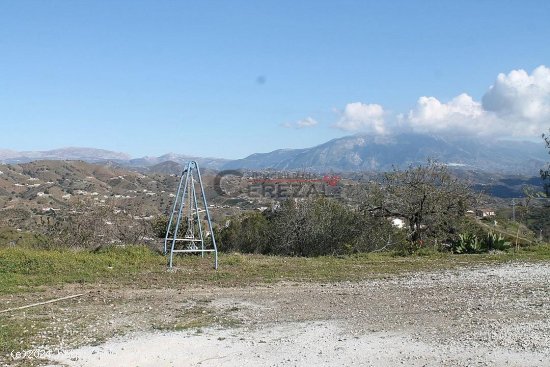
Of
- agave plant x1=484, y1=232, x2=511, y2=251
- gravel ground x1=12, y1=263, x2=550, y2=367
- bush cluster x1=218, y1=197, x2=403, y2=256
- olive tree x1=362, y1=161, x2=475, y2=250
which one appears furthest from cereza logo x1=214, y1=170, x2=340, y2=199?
gravel ground x1=12, y1=263, x2=550, y2=367

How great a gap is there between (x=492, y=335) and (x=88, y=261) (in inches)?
421

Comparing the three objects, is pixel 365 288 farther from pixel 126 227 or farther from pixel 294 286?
pixel 126 227

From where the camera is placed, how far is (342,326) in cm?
809

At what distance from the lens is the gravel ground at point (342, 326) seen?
6.59m

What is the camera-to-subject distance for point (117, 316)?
8812 mm

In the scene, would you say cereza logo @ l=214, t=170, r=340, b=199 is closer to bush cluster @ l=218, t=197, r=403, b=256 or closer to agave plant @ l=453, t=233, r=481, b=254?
bush cluster @ l=218, t=197, r=403, b=256

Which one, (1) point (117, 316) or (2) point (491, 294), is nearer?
(1) point (117, 316)

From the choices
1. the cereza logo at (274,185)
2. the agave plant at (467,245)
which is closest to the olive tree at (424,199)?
the agave plant at (467,245)

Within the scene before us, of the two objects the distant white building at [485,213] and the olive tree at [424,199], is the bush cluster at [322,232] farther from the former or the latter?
the distant white building at [485,213]

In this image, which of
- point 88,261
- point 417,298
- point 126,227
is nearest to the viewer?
point 417,298

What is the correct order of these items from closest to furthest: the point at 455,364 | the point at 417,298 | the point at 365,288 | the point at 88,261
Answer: the point at 455,364 < the point at 417,298 < the point at 365,288 < the point at 88,261

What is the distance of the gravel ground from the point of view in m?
6.59

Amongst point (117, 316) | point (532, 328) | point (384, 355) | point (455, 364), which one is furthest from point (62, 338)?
point (532, 328)

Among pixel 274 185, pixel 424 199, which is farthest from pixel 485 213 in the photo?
pixel 274 185
